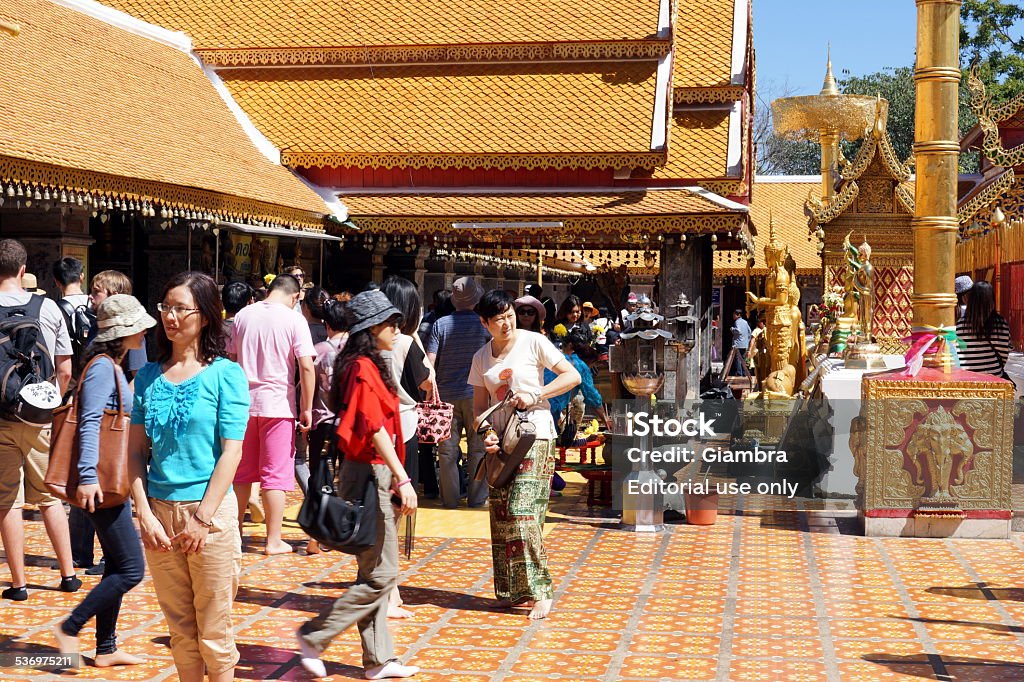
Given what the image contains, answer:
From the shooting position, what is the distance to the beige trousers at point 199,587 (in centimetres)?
453

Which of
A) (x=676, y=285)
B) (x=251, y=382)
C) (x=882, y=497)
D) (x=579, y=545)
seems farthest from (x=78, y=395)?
(x=676, y=285)

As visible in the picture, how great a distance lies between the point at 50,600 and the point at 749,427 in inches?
332

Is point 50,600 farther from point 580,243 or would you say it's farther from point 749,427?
point 580,243

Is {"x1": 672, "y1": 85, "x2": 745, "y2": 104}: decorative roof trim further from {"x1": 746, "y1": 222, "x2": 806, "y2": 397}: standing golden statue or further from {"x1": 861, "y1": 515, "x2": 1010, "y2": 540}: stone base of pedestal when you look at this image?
{"x1": 861, "y1": 515, "x2": 1010, "y2": 540}: stone base of pedestal

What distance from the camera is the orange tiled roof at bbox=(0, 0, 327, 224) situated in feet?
Answer: 33.8

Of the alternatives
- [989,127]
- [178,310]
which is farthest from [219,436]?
[989,127]

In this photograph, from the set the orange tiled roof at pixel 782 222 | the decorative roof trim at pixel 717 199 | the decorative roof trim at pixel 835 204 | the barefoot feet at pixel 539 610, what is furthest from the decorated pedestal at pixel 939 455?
the orange tiled roof at pixel 782 222

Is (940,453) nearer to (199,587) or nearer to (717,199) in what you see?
(199,587)

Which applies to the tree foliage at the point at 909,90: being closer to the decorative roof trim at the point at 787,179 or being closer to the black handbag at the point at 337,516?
the decorative roof trim at the point at 787,179

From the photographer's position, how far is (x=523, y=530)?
659 cm

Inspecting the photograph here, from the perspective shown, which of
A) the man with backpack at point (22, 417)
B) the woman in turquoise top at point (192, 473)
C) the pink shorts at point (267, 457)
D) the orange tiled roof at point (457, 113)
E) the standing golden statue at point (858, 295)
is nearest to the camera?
the woman in turquoise top at point (192, 473)

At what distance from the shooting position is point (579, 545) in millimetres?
8562

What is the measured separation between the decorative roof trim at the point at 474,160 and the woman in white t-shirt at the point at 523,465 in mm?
9066

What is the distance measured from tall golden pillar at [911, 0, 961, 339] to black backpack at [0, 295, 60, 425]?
585 centimetres
